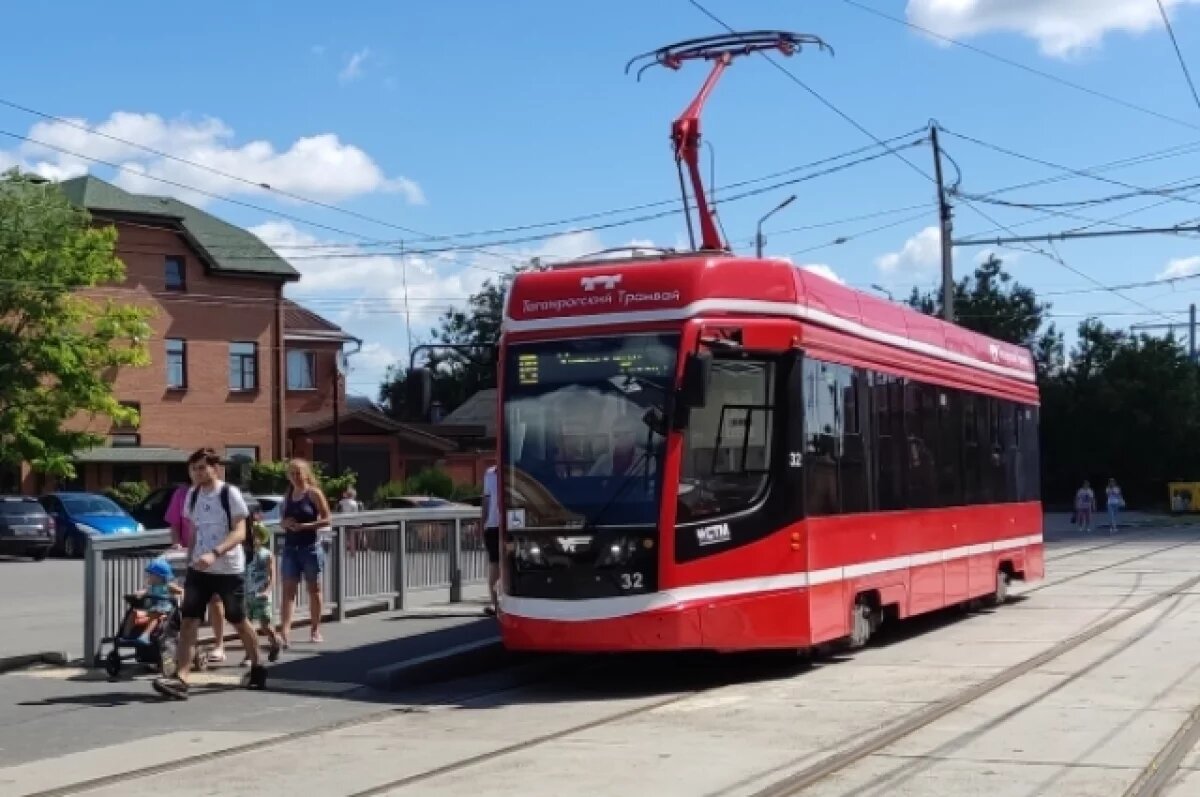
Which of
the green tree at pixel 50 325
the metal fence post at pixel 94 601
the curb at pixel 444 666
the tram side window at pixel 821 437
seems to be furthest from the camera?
the green tree at pixel 50 325

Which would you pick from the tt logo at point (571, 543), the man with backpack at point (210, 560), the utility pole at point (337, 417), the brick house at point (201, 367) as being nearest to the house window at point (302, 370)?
the brick house at point (201, 367)

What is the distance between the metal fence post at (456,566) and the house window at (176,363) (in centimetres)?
3859

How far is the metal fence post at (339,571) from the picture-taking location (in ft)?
57.5

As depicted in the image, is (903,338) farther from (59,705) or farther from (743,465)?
(59,705)

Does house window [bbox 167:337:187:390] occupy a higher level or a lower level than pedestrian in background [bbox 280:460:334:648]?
higher

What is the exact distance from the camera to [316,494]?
15.0 metres

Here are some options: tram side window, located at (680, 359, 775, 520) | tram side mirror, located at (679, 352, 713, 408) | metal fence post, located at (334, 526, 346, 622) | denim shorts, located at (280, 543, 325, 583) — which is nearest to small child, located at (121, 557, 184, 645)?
denim shorts, located at (280, 543, 325, 583)

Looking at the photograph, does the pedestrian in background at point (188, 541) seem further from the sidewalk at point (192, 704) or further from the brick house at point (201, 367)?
the brick house at point (201, 367)

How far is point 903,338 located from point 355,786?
9.00 metres

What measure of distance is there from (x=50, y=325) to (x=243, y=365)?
38.8ft

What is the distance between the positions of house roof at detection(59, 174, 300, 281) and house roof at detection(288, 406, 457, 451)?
5.74 meters

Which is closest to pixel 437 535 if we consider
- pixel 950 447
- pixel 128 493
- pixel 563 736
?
pixel 950 447

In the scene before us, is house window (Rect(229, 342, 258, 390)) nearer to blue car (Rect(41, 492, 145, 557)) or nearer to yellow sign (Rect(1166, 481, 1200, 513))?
blue car (Rect(41, 492, 145, 557))

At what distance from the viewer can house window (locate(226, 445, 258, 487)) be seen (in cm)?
5491
